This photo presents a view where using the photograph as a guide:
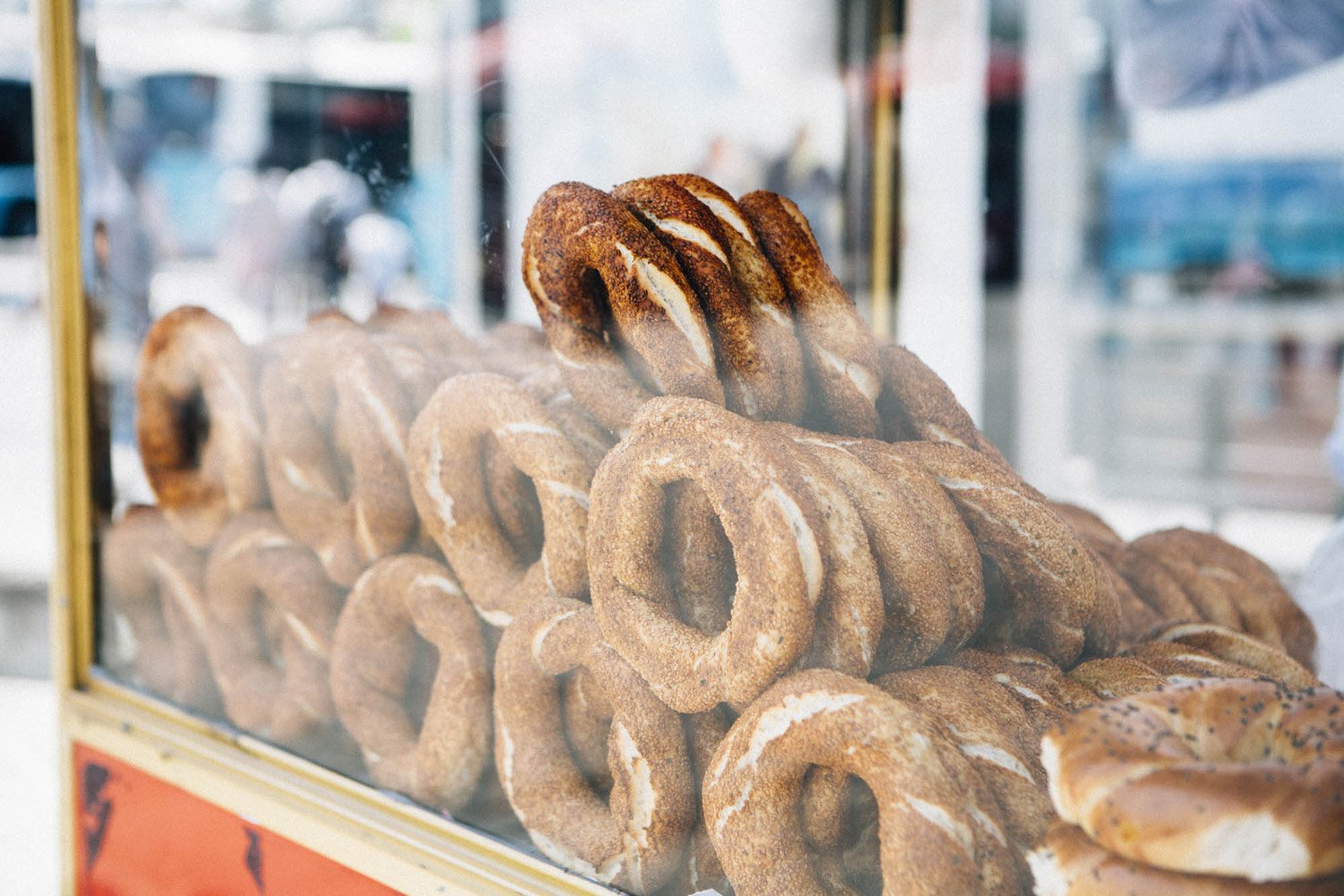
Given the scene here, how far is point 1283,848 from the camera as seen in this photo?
0.98 m

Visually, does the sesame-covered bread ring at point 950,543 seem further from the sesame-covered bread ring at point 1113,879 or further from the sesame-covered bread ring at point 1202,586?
the sesame-covered bread ring at point 1202,586

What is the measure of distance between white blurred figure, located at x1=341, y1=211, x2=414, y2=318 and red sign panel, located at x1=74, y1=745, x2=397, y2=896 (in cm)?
101

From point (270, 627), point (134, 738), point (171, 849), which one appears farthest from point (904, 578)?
point (134, 738)

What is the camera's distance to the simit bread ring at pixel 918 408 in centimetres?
161

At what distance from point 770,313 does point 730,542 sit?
33cm

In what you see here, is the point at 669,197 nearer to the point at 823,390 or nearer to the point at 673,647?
the point at 823,390

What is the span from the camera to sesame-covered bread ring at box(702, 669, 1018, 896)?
3.97 feet

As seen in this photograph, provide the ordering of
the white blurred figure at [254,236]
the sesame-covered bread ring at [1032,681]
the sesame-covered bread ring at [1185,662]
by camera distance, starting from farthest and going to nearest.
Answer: the white blurred figure at [254,236], the sesame-covered bread ring at [1185,662], the sesame-covered bread ring at [1032,681]

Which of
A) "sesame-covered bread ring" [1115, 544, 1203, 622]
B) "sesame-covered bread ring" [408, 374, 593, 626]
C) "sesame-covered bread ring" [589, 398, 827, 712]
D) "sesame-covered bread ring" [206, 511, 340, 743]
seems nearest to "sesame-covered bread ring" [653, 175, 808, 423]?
"sesame-covered bread ring" [589, 398, 827, 712]

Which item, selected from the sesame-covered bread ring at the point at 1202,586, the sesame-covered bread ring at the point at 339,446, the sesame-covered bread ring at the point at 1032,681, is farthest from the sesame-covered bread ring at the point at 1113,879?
the sesame-covered bread ring at the point at 339,446

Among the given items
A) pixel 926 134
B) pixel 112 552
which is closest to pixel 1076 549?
pixel 112 552

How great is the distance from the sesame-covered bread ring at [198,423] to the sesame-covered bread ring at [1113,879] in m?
1.71

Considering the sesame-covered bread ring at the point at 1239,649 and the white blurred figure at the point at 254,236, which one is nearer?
the sesame-covered bread ring at the point at 1239,649

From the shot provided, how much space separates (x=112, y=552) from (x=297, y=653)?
29.3 inches
